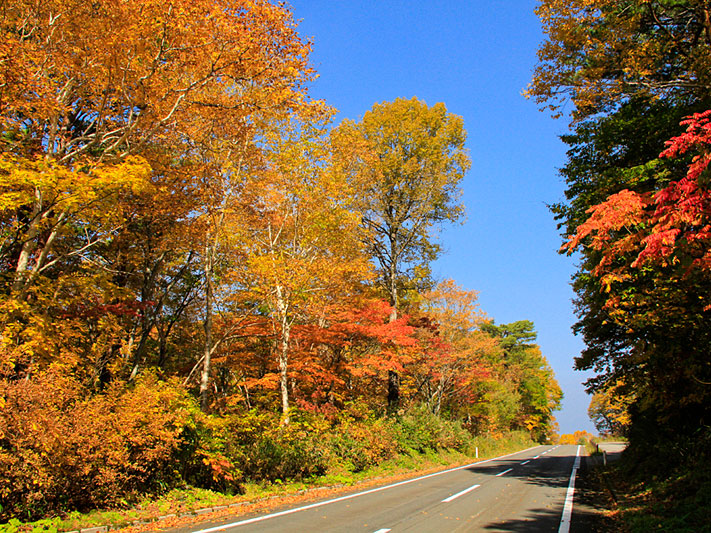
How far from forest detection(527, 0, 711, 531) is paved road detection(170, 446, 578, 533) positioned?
1.98 meters

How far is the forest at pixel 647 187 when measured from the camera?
24.7 feet

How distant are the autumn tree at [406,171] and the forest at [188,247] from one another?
4.7 inches

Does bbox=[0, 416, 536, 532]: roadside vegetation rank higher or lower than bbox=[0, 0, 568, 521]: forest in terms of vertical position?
lower

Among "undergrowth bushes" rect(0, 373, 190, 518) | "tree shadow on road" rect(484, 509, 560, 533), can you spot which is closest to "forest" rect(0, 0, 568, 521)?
"undergrowth bushes" rect(0, 373, 190, 518)

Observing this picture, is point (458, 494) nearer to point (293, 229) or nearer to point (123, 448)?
point (123, 448)

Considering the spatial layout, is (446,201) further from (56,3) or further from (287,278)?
(56,3)

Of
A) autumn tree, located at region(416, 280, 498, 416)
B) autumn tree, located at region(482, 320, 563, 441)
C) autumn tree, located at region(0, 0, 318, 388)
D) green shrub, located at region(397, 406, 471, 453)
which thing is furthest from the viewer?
autumn tree, located at region(482, 320, 563, 441)

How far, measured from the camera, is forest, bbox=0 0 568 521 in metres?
7.36

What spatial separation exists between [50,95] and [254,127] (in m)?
5.17

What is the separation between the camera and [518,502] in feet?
32.2

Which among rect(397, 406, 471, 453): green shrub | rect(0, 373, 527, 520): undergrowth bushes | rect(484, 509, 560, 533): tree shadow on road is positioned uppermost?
rect(0, 373, 527, 520): undergrowth bushes

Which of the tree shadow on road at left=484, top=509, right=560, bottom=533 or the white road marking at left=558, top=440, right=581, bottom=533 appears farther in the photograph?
the white road marking at left=558, top=440, right=581, bottom=533

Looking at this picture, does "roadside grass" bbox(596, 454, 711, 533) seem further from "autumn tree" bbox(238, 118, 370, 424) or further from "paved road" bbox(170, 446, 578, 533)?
"autumn tree" bbox(238, 118, 370, 424)

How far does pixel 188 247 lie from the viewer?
13281 mm
